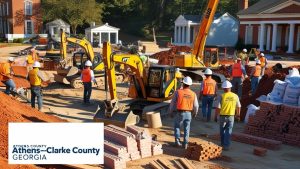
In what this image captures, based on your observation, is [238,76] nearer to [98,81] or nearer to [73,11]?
[98,81]

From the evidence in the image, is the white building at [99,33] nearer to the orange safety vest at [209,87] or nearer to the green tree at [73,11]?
the green tree at [73,11]

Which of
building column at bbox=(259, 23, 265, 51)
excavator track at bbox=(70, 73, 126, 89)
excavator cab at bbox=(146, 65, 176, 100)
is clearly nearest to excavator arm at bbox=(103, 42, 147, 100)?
excavator cab at bbox=(146, 65, 176, 100)

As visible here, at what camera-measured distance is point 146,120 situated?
13828mm

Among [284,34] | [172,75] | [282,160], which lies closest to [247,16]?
[284,34]

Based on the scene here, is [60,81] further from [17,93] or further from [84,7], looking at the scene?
[84,7]

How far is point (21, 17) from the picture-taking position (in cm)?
6191

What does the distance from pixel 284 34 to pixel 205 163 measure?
37.2 m

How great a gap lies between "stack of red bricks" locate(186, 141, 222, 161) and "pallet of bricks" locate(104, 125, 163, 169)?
0.77 m

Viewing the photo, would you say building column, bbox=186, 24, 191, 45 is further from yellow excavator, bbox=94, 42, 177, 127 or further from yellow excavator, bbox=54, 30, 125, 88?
yellow excavator, bbox=94, 42, 177, 127

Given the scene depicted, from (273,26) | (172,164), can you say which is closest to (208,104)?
(172,164)

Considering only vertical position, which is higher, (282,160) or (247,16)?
(247,16)

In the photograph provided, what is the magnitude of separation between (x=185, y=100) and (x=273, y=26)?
35873 millimetres

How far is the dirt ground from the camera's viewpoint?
9945 millimetres

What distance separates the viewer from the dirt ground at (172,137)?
9.95 m
